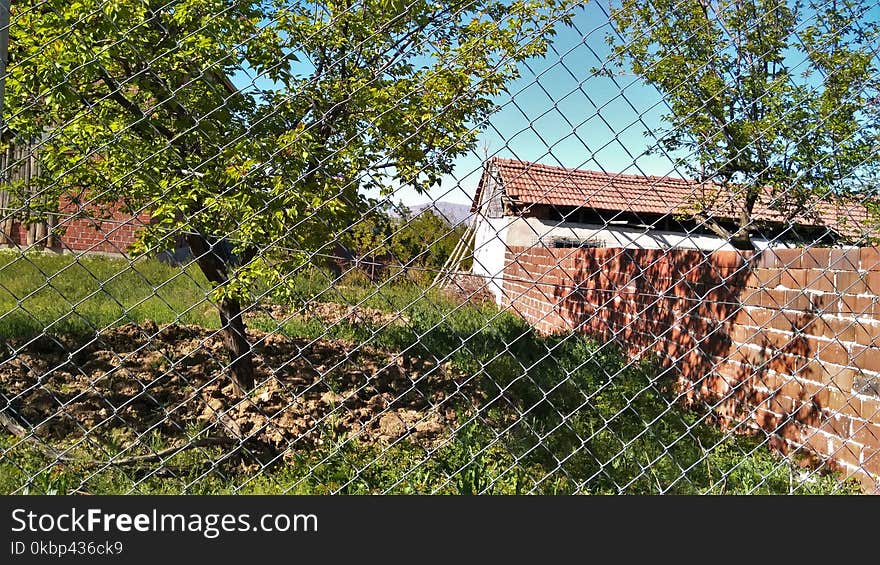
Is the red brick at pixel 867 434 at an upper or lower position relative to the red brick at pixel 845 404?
lower

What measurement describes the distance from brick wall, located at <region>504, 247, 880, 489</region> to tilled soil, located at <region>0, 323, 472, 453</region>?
0.95 meters

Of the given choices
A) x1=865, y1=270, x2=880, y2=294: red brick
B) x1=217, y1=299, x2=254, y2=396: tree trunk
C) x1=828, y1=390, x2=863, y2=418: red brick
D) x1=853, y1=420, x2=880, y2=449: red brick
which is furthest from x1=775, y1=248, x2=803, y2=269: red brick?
x1=217, y1=299, x2=254, y2=396: tree trunk

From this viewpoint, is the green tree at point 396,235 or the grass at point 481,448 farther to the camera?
the grass at point 481,448

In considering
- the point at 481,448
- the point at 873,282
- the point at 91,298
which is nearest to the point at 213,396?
the point at 481,448

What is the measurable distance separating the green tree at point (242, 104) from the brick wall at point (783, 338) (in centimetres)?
71

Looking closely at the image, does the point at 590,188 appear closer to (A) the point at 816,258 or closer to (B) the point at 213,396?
(A) the point at 816,258

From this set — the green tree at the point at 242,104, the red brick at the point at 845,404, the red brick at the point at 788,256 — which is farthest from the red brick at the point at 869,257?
the green tree at the point at 242,104

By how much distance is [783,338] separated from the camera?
364 cm

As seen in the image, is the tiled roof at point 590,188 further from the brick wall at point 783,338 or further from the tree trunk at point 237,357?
the tree trunk at point 237,357

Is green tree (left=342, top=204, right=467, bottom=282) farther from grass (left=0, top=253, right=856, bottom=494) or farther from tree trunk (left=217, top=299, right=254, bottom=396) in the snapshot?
tree trunk (left=217, top=299, right=254, bottom=396)

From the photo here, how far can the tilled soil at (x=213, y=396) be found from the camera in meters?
3.05

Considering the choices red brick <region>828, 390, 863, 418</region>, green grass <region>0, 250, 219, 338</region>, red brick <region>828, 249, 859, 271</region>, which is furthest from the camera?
green grass <region>0, 250, 219, 338</region>

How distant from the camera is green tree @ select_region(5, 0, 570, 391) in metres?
2.30

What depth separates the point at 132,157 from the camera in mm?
2611
